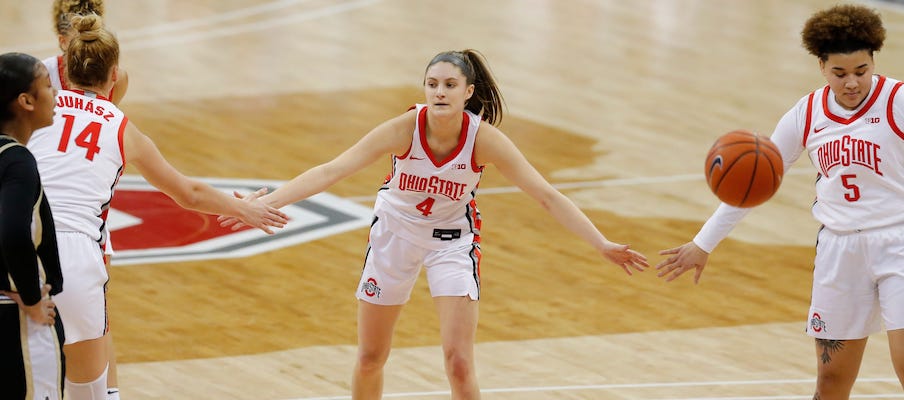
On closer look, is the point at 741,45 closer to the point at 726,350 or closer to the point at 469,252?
the point at 726,350

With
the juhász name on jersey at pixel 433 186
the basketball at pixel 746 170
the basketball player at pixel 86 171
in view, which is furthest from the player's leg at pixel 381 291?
the basketball at pixel 746 170

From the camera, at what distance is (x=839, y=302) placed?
6.06 meters

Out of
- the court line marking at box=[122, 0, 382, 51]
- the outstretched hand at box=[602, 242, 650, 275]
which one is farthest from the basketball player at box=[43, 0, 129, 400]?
the court line marking at box=[122, 0, 382, 51]

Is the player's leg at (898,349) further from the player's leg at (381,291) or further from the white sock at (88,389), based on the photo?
the white sock at (88,389)

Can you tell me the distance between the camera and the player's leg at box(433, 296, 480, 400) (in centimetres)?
622

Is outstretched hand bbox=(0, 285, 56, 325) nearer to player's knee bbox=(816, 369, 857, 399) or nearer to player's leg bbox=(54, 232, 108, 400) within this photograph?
player's leg bbox=(54, 232, 108, 400)

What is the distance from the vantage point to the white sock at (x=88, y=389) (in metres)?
5.88

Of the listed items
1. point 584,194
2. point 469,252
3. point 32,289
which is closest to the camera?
point 32,289

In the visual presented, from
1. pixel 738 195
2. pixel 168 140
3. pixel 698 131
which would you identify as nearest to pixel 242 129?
pixel 168 140

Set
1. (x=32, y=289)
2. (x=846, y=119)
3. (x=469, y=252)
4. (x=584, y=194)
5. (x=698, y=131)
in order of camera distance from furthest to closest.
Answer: (x=698, y=131) → (x=584, y=194) → (x=469, y=252) → (x=846, y=119) → (x=32, y=289)

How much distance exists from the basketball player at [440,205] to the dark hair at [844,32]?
4.19ft

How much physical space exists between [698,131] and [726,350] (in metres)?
5.89

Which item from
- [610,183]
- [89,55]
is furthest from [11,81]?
[610,183]

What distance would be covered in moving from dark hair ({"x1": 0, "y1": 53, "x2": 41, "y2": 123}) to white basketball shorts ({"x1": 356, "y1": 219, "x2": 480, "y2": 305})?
2248mm
